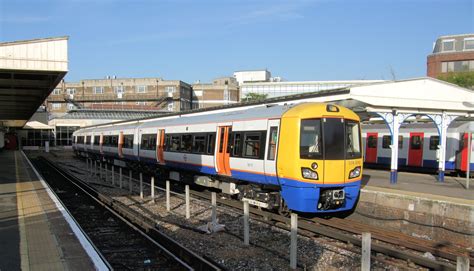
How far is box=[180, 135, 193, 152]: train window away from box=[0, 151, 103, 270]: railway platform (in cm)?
498

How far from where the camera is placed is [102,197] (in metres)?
14.8

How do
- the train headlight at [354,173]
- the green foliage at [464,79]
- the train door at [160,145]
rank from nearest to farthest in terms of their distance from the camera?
the train headlight at [354,173] < the train door at [160,145] < the green foliage at [464,79]

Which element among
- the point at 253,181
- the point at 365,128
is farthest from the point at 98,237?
the point at 365,128

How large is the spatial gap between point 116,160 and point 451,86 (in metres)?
19.6

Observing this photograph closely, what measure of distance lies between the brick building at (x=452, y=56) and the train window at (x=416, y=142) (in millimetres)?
44489

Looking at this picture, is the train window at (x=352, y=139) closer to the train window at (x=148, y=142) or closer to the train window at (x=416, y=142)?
the train window at (x=148, y=142)

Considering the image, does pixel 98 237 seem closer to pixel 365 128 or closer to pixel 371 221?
pixel 371 221

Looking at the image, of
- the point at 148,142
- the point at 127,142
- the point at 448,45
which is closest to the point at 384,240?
the point at 148,142

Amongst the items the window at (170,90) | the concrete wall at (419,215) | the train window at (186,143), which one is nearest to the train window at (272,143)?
the concrete wall at (419,215)

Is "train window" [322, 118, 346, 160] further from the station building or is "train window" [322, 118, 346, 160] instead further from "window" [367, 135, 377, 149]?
the station building

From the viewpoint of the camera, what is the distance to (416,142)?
74.5 feet

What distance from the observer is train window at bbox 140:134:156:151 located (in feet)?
64.7

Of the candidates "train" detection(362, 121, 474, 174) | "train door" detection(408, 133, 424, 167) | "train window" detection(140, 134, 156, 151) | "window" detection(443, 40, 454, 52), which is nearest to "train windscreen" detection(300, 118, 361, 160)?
"train window" detection(140, 134, 156, 151)

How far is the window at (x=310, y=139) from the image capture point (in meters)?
10.0
